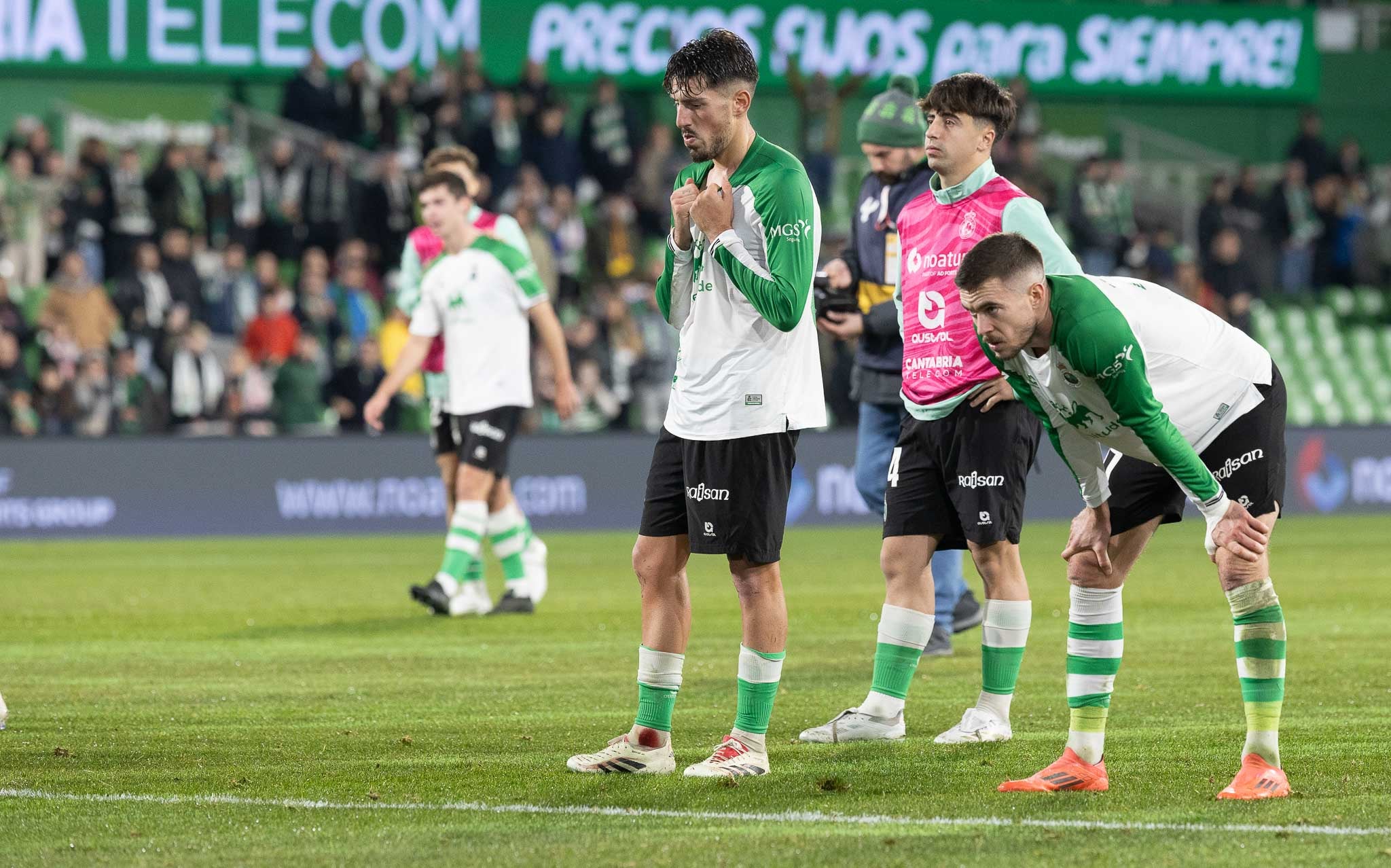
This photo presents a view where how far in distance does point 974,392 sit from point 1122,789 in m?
1.67

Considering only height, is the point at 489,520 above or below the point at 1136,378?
below

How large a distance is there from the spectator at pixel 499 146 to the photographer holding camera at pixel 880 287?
14.4 meters

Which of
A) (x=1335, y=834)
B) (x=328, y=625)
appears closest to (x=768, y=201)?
(x=1335, y=834)

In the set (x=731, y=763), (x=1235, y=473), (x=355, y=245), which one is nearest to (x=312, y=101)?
(x=355, y=245)

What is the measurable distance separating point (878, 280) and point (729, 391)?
2.94 meters

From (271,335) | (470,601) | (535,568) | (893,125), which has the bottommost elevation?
(470,601)

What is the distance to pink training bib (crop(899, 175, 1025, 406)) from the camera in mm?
7035

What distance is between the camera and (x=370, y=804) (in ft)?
19.1

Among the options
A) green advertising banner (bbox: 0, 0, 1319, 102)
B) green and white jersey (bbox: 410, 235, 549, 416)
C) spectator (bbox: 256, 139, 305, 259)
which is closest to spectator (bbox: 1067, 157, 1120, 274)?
green advertising banner (bbox: 0, 0, 1319, 102)

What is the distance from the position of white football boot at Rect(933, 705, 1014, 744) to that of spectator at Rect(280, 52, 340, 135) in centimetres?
1820

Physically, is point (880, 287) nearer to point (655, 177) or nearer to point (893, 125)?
point (893, 125)

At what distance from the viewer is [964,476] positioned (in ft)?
23.0

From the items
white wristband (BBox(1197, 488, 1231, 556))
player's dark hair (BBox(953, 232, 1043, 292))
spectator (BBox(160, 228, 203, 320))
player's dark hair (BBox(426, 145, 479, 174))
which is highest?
player's dark hair (BBox(426, 145, 479, 174))

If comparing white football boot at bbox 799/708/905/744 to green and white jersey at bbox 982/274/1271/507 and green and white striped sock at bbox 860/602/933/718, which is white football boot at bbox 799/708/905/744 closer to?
green and white striped sock at bbox 860/602/933/718
